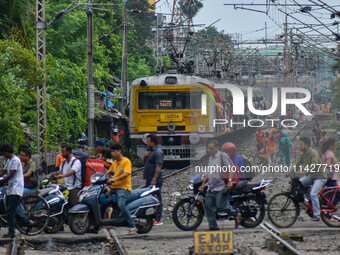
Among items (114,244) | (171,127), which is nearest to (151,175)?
(114,244)

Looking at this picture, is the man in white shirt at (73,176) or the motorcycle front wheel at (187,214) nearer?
the motorcycle front wheel at (187,214)

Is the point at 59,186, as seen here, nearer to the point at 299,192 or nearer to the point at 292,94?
the point at 299,192

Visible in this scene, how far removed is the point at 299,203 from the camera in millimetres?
11547

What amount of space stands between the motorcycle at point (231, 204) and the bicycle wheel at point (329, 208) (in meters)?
0.97

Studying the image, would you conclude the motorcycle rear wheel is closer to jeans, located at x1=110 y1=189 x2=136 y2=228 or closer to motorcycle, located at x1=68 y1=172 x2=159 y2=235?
motorcycle, located at x1=68 y1=172 x2=159 y2=235

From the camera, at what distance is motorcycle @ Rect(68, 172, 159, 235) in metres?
10.7

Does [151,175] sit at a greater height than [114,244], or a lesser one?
greater

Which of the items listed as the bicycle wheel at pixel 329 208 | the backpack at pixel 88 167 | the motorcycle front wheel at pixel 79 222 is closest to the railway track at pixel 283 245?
the bicycle wheel at pixel 329 208

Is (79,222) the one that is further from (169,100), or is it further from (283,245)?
(169,100)

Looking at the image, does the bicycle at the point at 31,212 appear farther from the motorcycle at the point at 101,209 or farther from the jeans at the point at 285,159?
the jeans at the point at 285,159

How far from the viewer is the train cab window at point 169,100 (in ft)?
80.5

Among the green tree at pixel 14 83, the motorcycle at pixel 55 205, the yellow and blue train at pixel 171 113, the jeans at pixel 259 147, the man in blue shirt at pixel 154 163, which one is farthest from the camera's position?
the yellow and blue train at pixel 171 113

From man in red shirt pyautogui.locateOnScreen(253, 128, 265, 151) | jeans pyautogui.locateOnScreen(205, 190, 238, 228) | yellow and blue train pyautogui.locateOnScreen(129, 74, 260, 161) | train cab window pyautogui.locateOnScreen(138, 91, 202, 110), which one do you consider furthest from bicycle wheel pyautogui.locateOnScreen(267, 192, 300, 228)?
train cab window pyautogui.locateOnScreen(138, 91, 202, 110)

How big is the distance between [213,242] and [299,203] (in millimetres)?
3518
